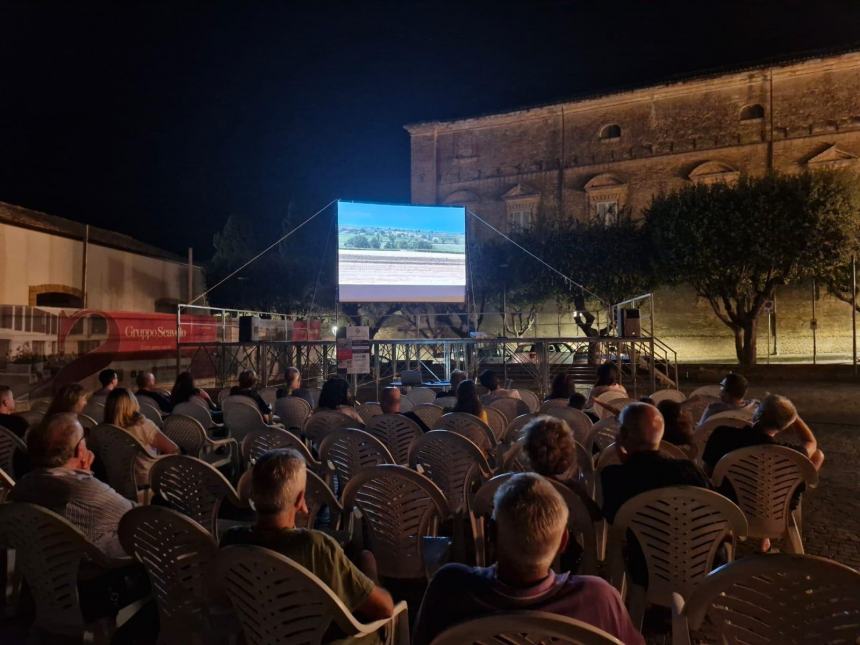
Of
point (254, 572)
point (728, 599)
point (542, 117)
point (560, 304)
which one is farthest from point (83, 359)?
point (542, 117)

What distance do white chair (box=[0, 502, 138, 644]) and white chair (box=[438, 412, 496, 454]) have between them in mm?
2583

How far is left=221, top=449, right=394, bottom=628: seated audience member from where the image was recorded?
5.97 ft

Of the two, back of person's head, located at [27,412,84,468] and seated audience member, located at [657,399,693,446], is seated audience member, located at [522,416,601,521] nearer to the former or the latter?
seated audience member, located at [657,399,693,446]

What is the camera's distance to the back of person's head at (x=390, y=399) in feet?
17.0

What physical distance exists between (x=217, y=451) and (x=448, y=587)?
562cm

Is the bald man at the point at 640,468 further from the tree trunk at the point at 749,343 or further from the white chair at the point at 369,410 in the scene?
the tree trunk at the point at 749,343

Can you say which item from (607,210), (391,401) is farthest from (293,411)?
(607,210)

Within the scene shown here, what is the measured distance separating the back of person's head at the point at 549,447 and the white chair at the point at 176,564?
1.46m

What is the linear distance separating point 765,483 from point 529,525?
8.41ft

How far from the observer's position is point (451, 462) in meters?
3.67

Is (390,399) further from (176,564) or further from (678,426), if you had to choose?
(176,564)

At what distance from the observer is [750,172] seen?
23188 millimetres

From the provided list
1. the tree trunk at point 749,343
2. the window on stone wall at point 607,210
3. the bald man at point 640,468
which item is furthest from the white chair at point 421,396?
the window on stone wall at point 607,210

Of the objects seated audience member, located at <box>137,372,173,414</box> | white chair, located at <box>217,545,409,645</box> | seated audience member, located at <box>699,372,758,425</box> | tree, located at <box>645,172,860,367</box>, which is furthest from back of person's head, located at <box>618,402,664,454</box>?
tree, located at <box>645,172,860,367</box>
